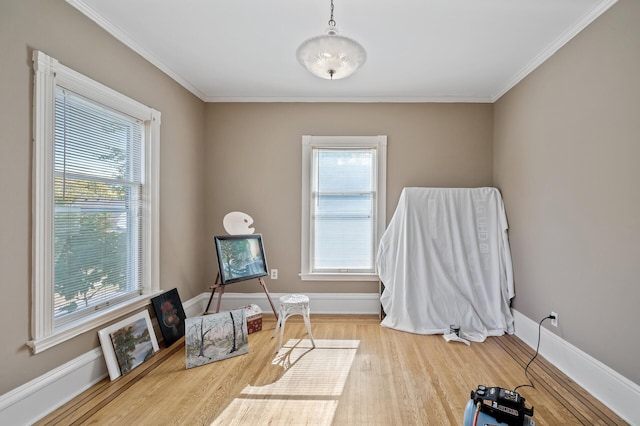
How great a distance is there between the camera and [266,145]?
160 inches

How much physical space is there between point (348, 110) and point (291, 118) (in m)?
0.71

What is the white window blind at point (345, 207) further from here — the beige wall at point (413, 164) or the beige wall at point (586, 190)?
the beige wall at point (586, 190)

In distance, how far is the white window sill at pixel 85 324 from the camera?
1966 mm

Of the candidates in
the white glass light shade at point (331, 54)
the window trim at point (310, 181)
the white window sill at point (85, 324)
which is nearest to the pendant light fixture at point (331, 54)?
the white glass light shade at point (331, 54)

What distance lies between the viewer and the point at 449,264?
3.59 metres

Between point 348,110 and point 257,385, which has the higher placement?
point 348,110

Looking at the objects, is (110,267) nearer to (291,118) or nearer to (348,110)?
(291,118)

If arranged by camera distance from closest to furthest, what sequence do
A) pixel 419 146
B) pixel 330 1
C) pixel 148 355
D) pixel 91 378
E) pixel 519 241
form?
pixel 330 1 < pixel 91 378 < pixel 148 355 < pixel 519 241 < pixel 419 146

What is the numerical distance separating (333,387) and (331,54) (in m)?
2.28

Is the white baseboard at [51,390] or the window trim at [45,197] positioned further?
the window trim at [45,197]

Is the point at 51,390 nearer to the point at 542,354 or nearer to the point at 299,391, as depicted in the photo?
the point at 299,391

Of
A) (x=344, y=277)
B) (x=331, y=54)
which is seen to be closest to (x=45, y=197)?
(x=331, y=54)

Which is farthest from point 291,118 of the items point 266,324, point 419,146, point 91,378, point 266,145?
point 91,378

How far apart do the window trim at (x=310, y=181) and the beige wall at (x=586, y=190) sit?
142cm
